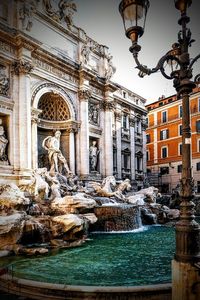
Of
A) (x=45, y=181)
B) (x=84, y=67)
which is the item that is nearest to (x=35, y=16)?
(x=84, y=67)

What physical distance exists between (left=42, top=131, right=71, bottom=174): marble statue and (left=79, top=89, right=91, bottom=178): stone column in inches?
67.8

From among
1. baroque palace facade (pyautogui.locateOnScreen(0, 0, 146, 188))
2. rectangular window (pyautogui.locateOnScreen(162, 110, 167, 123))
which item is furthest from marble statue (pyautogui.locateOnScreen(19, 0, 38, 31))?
rectangular window (pyautogui.locateOnScreen(162, 110, 167, 123))

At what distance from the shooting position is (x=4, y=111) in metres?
14.6

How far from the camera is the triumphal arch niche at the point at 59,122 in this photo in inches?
716

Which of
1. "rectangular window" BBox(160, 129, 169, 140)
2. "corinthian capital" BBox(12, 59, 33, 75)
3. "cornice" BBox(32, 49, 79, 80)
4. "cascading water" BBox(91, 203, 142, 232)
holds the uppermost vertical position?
"cornice" BBox(32, 49, 79, 80)

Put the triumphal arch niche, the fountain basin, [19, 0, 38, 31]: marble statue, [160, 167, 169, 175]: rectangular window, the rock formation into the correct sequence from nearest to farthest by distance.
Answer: the fountain basin, the rock formation, [19, 0, 38, 31]: marble statue, the triumphal arch niche, [160, 167, 169, 175]: rectangular window

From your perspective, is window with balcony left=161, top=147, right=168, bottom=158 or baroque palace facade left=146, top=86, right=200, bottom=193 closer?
baroque palace facade left=146, top=86, right=200, bottom=193

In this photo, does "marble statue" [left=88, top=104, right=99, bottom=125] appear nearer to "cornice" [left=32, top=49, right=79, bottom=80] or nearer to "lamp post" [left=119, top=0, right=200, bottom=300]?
"cornice" [left=32, top=49, right=79, bottom=80]

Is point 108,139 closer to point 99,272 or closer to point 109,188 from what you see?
point 109,188

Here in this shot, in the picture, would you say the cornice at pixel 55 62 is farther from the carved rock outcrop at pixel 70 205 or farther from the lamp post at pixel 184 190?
the lamp post at pixel 184 190

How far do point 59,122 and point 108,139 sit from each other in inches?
174

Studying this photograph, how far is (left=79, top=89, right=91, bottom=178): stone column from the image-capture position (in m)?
19.0

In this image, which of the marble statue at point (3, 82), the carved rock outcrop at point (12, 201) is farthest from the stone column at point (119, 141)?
the carved rock outcrop at point (12, 201)

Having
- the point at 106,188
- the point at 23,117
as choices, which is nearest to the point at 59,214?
the point at 106,188
